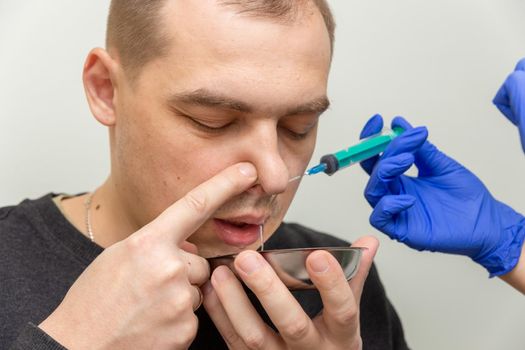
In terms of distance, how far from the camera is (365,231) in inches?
81.6

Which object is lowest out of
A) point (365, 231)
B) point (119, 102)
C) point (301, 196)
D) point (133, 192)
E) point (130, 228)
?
point (365, 231)

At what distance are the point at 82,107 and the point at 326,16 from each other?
0.84 metres

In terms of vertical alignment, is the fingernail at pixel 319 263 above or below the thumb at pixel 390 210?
above

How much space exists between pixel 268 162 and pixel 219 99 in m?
0.16

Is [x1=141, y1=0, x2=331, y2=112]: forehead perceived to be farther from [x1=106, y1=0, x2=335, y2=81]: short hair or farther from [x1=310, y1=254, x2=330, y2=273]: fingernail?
[x1=310, y1=254, x2=330, y2=273]: fingernail

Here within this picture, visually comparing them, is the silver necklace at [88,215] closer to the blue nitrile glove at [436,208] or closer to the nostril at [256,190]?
the nostril at [256,190]

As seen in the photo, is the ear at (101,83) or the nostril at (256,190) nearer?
the nostril at (256,190)

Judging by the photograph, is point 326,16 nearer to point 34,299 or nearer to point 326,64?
point 326,64

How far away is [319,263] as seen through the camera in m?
1.10

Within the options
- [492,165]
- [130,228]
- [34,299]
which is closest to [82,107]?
[130,228]

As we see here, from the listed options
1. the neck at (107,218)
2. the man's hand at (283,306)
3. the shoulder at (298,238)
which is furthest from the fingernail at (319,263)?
the shoulder at (298,238)

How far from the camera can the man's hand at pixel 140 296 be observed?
1100 mm

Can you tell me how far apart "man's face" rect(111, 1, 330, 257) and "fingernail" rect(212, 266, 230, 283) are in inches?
6.5

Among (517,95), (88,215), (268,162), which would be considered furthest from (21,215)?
(517,95)
